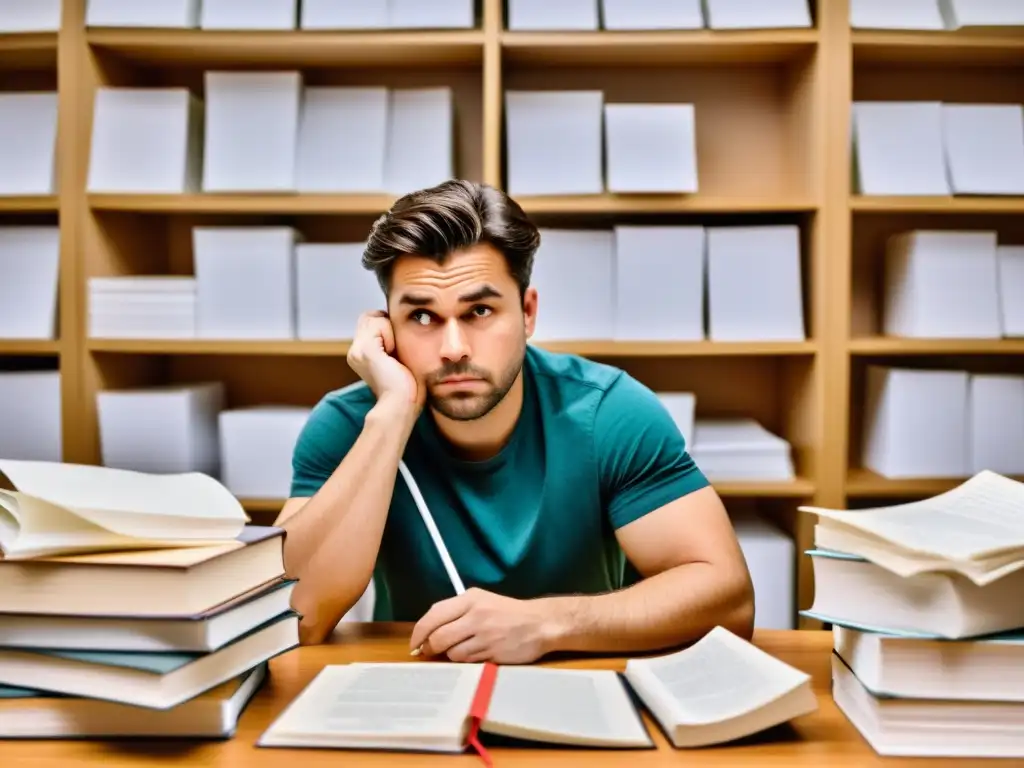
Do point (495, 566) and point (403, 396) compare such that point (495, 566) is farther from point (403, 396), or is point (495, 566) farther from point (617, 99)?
point (617, 99)

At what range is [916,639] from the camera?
29.1 inches

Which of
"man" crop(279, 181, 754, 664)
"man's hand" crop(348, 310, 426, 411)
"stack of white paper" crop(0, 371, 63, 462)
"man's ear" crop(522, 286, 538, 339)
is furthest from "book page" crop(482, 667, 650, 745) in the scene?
"stack of white paper" crop(0, 371, 63, 462)

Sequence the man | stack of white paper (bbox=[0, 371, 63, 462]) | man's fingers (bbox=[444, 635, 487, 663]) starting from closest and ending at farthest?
man's fingers (bbox=[444, 635, 487, 663]) → the man → stack of white paper (bbox=[0, 371, 63, 462])

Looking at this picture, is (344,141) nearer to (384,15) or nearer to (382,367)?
(384,15)

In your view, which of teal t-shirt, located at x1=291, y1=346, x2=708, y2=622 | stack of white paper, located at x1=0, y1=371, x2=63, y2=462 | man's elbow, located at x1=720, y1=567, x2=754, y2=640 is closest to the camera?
man's elbow, located at x1=720, y1=567, x2=754, y2=640

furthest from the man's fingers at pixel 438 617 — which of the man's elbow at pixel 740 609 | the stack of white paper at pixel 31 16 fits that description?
the stack of white paper at pixel 31 16

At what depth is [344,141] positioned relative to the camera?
222 centimetres

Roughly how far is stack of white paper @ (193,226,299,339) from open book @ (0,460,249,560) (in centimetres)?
141

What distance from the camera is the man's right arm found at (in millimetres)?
1232

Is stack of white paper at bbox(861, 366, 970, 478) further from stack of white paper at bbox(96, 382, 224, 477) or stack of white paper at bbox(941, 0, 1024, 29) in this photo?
stack of white paper at bbox(96, 382, 224, 477)

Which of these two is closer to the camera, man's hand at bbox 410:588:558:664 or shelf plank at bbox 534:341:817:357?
man's hand at bbox 410:588:558:664

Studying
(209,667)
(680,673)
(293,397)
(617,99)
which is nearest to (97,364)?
(293,397)

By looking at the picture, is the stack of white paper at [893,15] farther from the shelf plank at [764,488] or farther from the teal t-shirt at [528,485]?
the teal t-shirt at [528,485]

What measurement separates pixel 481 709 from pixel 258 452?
1602mm
